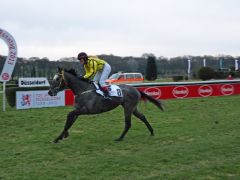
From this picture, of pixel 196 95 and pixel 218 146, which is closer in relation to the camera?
pixel 218 146

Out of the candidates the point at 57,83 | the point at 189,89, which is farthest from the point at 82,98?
the point at 189,89

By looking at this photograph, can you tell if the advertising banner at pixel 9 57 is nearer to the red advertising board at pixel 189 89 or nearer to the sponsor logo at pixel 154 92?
the red advertising board at pixel 189 89

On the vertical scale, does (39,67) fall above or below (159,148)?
above

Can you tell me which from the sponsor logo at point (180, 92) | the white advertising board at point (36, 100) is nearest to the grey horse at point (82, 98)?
the white advertising board at point (36, 100)

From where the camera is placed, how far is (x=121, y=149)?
895 cm

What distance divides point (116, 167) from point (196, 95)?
17735 millimetres

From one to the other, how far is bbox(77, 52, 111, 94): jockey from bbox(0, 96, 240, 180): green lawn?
1500 mm

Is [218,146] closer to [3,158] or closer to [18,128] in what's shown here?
[3,158]

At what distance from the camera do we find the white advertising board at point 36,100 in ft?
62.9

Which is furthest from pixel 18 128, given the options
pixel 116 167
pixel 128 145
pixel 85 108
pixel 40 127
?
pixel 116 167

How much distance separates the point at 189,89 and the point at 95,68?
47.7ft

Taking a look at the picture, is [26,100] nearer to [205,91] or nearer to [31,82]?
[31,82]

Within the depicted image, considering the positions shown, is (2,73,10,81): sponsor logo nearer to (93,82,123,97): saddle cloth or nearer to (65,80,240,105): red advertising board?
(65,80,240,105): red advertising board

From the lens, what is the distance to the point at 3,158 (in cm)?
800
